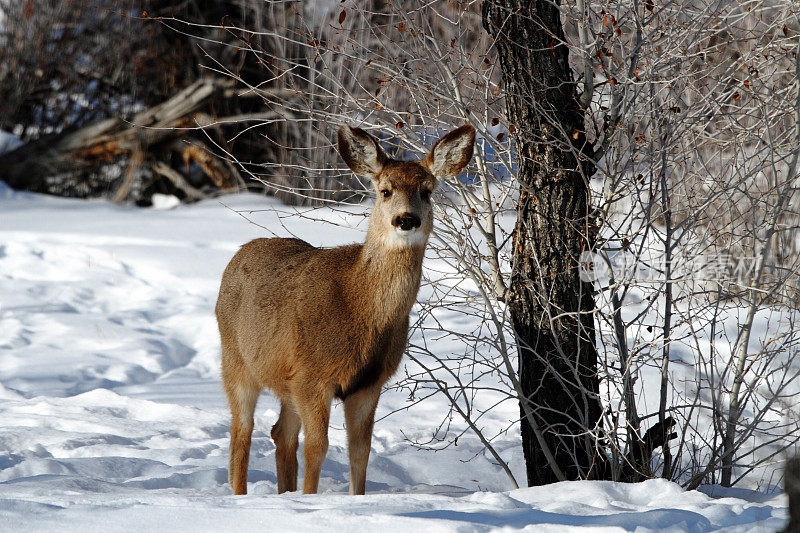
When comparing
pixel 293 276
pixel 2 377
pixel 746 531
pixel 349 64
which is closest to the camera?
pixel 746 531

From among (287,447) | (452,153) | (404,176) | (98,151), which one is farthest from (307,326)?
(98,151)

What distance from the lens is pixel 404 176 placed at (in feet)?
16.3

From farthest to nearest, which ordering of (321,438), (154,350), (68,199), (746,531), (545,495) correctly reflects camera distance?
(68,199) < (154,350) < (321,438) < (545,495) < (746,531)

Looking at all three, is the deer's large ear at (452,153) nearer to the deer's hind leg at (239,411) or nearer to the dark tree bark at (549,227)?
the dark tree bark at (549,227)

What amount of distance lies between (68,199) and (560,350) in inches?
434

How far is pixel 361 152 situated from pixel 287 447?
2.00 metres

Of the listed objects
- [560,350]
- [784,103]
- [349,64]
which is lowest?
[560,350]

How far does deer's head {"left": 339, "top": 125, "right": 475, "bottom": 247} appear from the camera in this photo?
4855 millimetres

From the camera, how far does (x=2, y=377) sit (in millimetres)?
7699

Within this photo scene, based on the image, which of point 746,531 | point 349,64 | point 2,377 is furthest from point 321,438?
point 349,64

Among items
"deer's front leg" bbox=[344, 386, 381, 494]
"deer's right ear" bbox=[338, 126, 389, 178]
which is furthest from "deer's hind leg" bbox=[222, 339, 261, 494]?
"deer's right ear" bbox=[338, 126, 389, 178]

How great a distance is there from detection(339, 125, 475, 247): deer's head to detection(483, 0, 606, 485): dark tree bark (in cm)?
43

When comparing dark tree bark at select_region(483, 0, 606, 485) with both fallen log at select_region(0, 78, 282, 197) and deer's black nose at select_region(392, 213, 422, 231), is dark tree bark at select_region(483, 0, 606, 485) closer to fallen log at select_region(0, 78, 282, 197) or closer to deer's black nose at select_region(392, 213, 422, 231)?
deer's black nose at select_region(392, 213, 422, 231)

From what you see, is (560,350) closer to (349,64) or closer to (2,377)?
(2,377)
